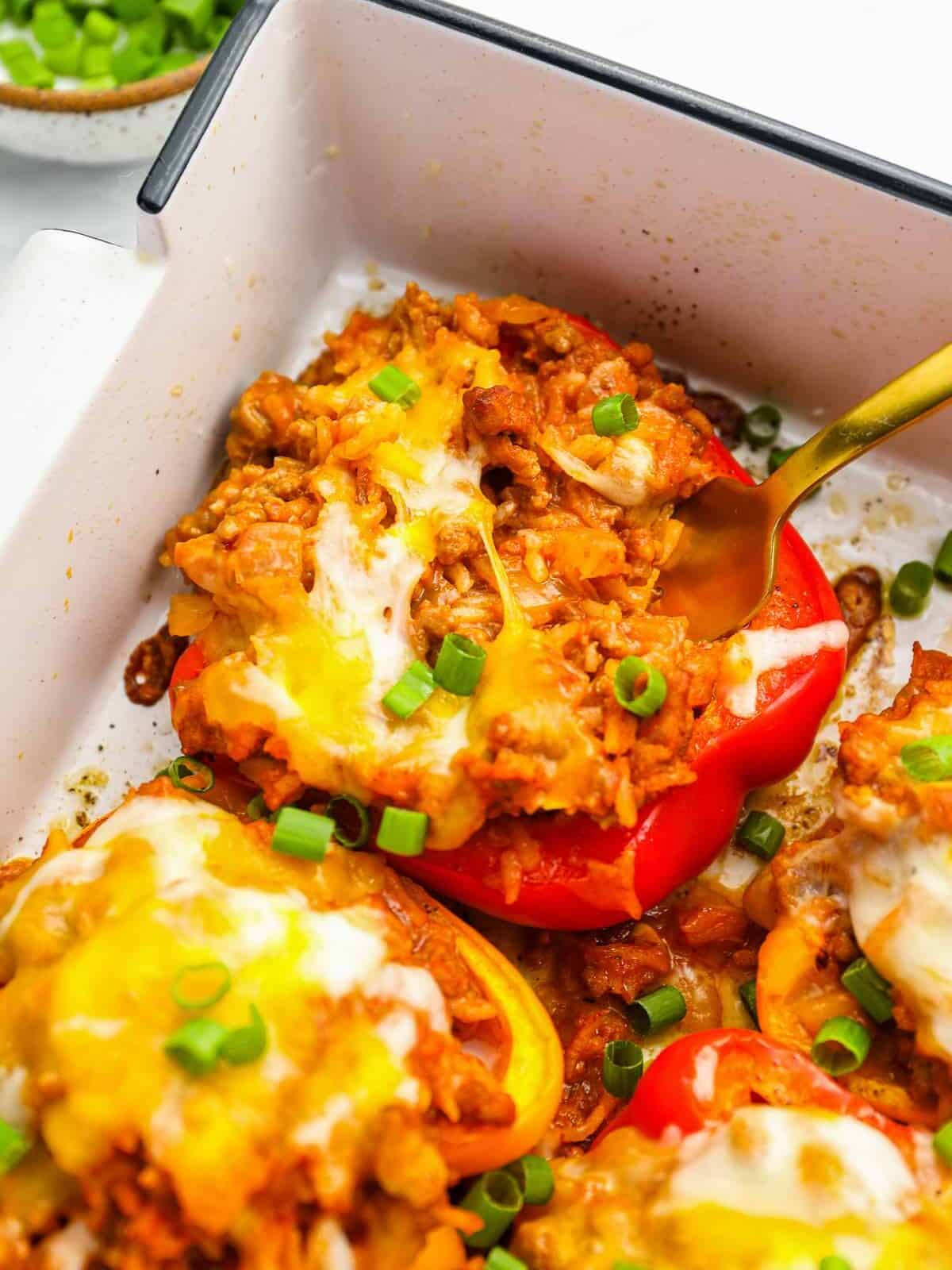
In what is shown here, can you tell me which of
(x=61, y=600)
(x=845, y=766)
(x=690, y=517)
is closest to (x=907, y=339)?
(x=690, y=517)


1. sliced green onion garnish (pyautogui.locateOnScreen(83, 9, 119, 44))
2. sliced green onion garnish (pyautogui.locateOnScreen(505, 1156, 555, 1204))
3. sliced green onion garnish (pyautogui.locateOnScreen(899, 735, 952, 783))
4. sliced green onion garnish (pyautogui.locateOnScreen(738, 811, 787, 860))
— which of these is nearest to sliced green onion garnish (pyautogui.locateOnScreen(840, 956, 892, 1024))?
sliced green onion garnish (pyautogui.locateOnScreen(899, 735, 952, 783))

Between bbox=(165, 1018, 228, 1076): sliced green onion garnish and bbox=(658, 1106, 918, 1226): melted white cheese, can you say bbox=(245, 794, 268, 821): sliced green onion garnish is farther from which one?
bbox=(658, 1106, 918, 1226): melted white cheese

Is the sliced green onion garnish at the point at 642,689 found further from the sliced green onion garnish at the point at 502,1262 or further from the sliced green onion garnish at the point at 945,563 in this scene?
the sliced green onion garnish at the point at 945,563

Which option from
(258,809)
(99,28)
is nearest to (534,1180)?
(258,809)

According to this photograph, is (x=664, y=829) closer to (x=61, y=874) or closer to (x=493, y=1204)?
(x=493, y=1204)

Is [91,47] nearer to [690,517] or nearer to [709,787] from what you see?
[690,517]

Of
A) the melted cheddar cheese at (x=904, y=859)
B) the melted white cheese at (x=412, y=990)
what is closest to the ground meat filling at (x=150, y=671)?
the melted white cheese at (x=412, y=990)
